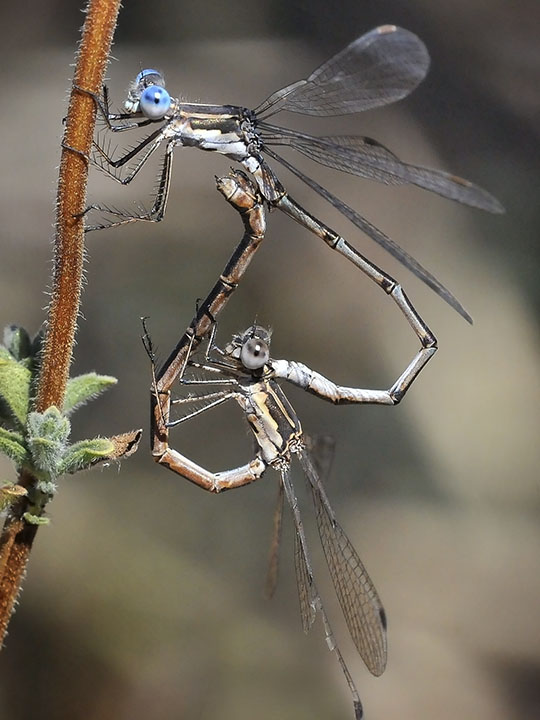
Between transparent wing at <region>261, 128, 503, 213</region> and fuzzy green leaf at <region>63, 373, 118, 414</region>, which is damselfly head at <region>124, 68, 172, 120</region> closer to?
transparent wing at <region>261, 128, 503, 213</region>

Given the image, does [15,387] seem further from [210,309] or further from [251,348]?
[251,348]

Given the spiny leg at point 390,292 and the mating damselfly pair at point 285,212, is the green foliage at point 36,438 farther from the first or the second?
the spiny leg at point 390,292

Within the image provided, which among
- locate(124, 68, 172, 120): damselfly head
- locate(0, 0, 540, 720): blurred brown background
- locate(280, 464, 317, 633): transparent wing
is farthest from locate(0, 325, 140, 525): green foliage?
locate(0, 0, 540, 720): blurred brown background

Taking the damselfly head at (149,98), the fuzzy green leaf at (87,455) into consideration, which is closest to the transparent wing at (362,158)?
the damselfly head at (149,98)

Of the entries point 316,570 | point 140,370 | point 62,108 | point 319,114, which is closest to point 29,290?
point 140,370

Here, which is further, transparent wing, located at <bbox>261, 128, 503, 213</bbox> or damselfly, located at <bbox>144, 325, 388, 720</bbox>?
damselfly, located at <bbox>144, 325, 388, 720</bbox>

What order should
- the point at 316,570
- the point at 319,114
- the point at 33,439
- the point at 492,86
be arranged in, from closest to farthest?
the point at 33,439, the point at 319,114, the point at 316,570, the point at 492,86

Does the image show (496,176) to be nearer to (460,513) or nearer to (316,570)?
(460,513)
